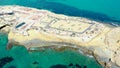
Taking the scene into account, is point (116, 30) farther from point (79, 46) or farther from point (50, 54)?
point (50, 54)

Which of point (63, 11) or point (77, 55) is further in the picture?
point (63, 11)

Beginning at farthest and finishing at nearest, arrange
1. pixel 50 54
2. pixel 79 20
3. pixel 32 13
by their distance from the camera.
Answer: pixel 32 13 → pixel 79 20 → pixel 50 54

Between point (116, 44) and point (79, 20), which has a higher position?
point (79, 20)

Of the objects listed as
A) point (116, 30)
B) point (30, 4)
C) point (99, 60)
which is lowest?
point (99, 60)

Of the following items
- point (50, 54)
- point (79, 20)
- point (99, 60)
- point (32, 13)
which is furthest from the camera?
point (32, 13)

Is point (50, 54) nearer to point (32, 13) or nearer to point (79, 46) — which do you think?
point (79, 46)

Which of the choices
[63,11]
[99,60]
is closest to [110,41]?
[99,60]
